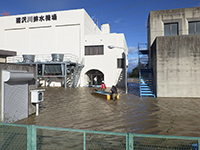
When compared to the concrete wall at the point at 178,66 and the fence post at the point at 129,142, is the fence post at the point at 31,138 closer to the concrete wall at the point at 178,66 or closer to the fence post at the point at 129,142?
the fence post at the point at 129,142

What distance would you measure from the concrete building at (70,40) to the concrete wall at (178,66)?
11.2 metres

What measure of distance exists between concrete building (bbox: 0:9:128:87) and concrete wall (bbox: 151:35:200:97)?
1117 cm

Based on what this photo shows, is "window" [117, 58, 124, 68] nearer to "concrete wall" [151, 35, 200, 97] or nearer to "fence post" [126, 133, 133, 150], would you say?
"concrete wall" [151, 35, 200, 97]

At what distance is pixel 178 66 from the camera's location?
46.6 feet

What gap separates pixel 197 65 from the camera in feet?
45.7

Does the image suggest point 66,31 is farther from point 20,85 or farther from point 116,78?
point 20,85

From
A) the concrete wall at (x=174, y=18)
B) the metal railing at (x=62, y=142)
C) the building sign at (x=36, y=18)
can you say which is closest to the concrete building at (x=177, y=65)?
the concrete wall at (x=174, y=18)

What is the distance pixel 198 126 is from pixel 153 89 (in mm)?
9225

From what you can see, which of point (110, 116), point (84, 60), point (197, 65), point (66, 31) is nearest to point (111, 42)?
point (84, 60)

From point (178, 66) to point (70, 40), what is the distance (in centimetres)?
1773

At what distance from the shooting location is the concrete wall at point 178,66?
45.8ft

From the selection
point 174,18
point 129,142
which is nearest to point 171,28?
point 174,18

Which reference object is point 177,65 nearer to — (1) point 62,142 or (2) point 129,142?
(1) point 62,142

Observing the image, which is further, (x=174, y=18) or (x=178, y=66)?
(x=174, y=18)
